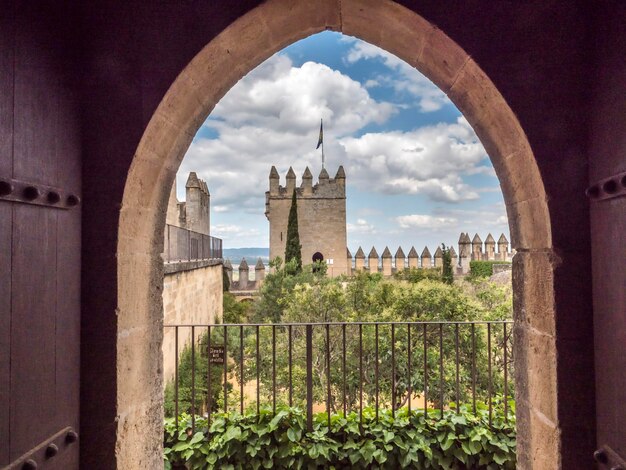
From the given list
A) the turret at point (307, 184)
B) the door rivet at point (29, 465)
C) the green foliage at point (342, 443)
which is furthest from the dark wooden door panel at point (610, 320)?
the turret at point (307, 184)

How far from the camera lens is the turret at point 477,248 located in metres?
22.1

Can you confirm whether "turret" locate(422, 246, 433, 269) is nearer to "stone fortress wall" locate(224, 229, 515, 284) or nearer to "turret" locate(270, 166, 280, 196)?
"stone fortress wall" locate(224, 229, 515, 284)

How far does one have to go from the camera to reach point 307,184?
88.9ft

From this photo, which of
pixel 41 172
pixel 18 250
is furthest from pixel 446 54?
pixel 18 250

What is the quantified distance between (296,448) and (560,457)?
6.10ft

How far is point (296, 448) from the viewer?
2.83 meters

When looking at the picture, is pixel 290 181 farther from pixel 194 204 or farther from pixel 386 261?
pixel 194 204

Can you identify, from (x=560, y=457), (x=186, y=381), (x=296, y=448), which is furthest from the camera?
(x=186, y=381)

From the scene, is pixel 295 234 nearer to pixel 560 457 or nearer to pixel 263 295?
pixel 263 295

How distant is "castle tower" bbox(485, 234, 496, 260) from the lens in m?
22.0

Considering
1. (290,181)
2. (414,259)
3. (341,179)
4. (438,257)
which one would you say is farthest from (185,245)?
(341,179)

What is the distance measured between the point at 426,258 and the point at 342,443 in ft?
63.2

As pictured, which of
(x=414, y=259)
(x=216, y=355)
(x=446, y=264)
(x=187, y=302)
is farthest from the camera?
(x=414, y=259)

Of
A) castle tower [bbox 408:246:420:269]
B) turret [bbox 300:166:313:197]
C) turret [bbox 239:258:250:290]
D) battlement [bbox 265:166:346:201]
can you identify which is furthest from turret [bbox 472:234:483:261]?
turret [bbox 239:258:250:290]
